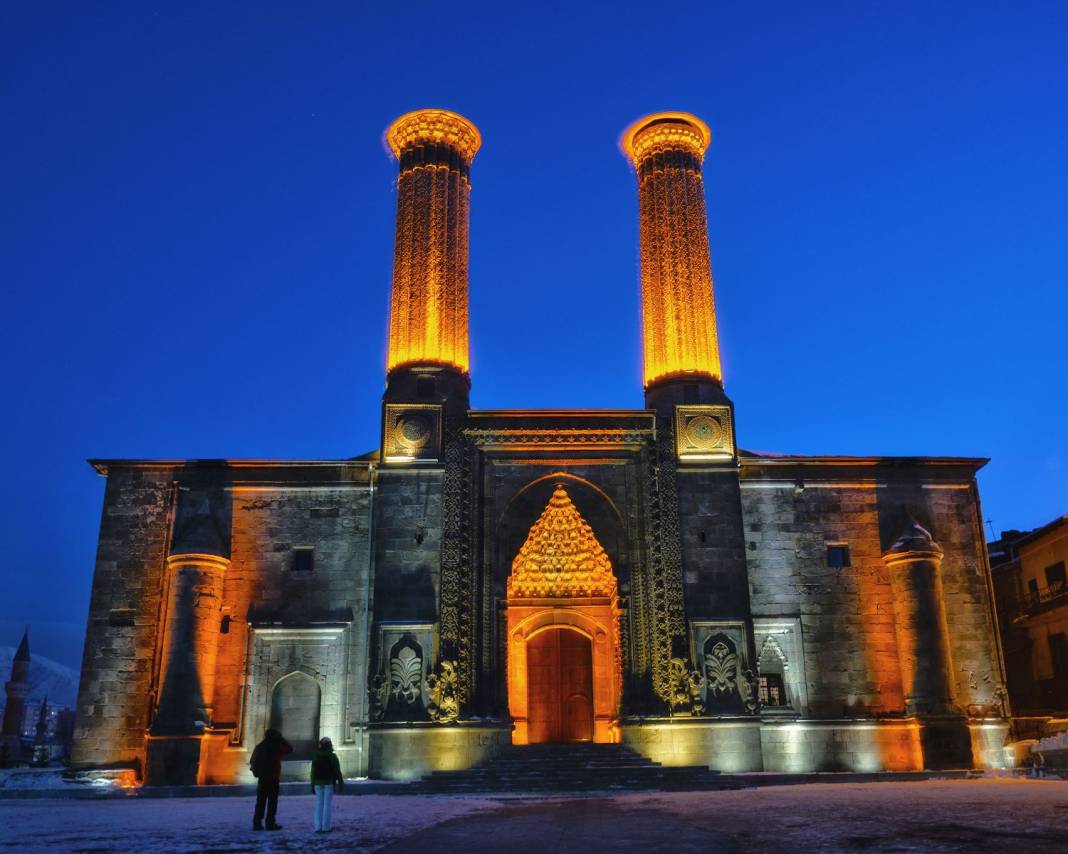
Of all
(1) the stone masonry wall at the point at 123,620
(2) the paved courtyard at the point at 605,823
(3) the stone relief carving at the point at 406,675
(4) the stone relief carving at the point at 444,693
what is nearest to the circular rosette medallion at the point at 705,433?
(4) the stone relief carving at the point at 444,693

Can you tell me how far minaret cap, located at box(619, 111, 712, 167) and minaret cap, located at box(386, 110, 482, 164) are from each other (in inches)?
158

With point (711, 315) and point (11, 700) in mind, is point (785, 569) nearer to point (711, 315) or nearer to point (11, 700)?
point (711, 315)

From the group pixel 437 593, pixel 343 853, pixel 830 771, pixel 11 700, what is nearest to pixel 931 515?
pixel 830 771

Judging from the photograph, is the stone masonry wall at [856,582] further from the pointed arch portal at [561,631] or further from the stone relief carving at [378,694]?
the stone relief carving at [378,694]

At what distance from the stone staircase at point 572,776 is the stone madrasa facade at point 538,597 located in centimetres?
85

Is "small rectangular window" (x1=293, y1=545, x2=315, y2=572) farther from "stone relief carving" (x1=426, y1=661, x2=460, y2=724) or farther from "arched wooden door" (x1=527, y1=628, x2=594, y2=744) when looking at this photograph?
"arched wooden door" (x1=527, y1=628, x2=594, y2=744)

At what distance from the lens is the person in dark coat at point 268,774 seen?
992 cm

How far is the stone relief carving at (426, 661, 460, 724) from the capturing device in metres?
17.5

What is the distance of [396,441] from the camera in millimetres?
19484

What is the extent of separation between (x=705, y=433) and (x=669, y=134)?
7557mm

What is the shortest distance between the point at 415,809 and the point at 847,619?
1047 cm

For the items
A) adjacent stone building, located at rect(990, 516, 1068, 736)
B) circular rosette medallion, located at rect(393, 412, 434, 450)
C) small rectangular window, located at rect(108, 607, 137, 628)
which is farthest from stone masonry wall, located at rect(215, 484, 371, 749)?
adjacent stone building, located at rect(990, 516, 1068, 736)

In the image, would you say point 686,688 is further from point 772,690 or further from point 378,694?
point 378,694

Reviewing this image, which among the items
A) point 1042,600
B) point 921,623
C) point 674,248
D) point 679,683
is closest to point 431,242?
point 674,248
